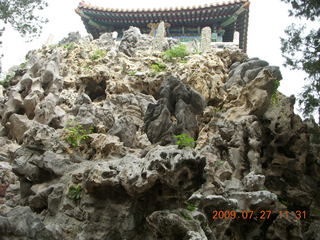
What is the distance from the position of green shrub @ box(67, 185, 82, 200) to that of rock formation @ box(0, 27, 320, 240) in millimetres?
23

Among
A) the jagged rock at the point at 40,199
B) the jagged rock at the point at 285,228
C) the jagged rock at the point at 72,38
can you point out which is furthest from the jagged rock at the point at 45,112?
the jagged rock at the point at 72,38

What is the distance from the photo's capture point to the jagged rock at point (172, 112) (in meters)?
8.62

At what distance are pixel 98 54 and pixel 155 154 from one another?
46.9 feet

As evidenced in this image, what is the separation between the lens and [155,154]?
5473 millimetres

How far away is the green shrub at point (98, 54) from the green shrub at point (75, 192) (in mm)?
12702

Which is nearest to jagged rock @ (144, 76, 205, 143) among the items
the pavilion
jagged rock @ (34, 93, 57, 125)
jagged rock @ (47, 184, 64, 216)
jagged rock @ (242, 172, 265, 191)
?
jagged rock @ (242, 172, 265, 191)

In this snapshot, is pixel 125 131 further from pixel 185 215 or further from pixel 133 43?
pixel 133 43

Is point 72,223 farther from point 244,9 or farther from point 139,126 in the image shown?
point 244,9

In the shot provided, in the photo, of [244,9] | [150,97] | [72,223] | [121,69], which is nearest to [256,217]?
[72,223]

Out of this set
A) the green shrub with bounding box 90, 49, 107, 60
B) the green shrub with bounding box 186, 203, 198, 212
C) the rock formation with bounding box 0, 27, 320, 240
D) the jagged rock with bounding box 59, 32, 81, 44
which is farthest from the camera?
the jagged rock with bounding box 59, 32, 81, 44

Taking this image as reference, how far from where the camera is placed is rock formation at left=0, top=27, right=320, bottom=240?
5512 mm

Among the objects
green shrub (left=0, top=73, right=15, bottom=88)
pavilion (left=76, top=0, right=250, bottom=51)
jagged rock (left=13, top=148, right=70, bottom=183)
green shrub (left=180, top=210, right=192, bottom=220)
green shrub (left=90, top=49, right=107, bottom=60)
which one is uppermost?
pavilion (left=76, top=0, right=250, bottom=51)

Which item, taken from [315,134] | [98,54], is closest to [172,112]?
[315,134]

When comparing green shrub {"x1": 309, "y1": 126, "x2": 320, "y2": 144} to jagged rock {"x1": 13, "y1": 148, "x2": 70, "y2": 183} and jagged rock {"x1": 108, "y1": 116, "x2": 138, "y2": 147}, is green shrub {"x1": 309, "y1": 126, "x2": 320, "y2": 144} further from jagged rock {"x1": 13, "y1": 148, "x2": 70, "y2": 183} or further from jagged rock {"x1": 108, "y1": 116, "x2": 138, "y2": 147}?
jagged rock {"x1": 13, "y1": 148, "x2": 70, "y2": 183}
